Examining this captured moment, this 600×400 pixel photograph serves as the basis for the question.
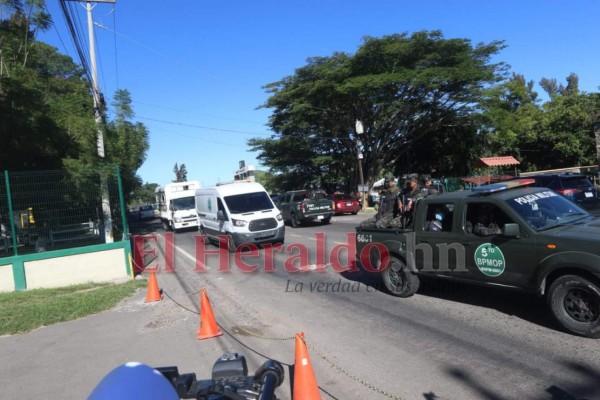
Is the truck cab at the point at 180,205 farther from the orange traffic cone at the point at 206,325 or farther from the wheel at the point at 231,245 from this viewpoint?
the orange traffic cone at the point at 206,325

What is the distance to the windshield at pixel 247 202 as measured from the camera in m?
15.4

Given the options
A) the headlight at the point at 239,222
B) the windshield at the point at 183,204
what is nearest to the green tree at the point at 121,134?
the windshield at the point at 183,204

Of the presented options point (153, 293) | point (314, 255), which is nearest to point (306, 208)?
point (314, 255)

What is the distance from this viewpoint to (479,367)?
15.3 ft

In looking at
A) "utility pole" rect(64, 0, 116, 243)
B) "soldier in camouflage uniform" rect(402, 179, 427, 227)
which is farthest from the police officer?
"utility pole" rect(64, 0, 116, 243)

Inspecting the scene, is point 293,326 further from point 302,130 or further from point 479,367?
point 302,130

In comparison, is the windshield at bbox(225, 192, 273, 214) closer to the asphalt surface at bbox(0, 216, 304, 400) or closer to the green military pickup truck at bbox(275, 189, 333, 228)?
the green military pickup truck at bbox(275, 189, 333, 228)

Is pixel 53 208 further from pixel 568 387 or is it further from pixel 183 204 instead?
pixel 183 204

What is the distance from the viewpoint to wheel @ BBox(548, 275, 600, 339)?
16.3 ft

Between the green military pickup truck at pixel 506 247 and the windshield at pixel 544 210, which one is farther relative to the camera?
the windshield at pixel 544 210

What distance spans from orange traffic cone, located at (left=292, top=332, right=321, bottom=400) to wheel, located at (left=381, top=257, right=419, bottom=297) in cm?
382

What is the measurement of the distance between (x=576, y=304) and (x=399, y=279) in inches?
113

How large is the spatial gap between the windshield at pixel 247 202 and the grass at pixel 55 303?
5.01 m

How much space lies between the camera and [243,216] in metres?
14.8
